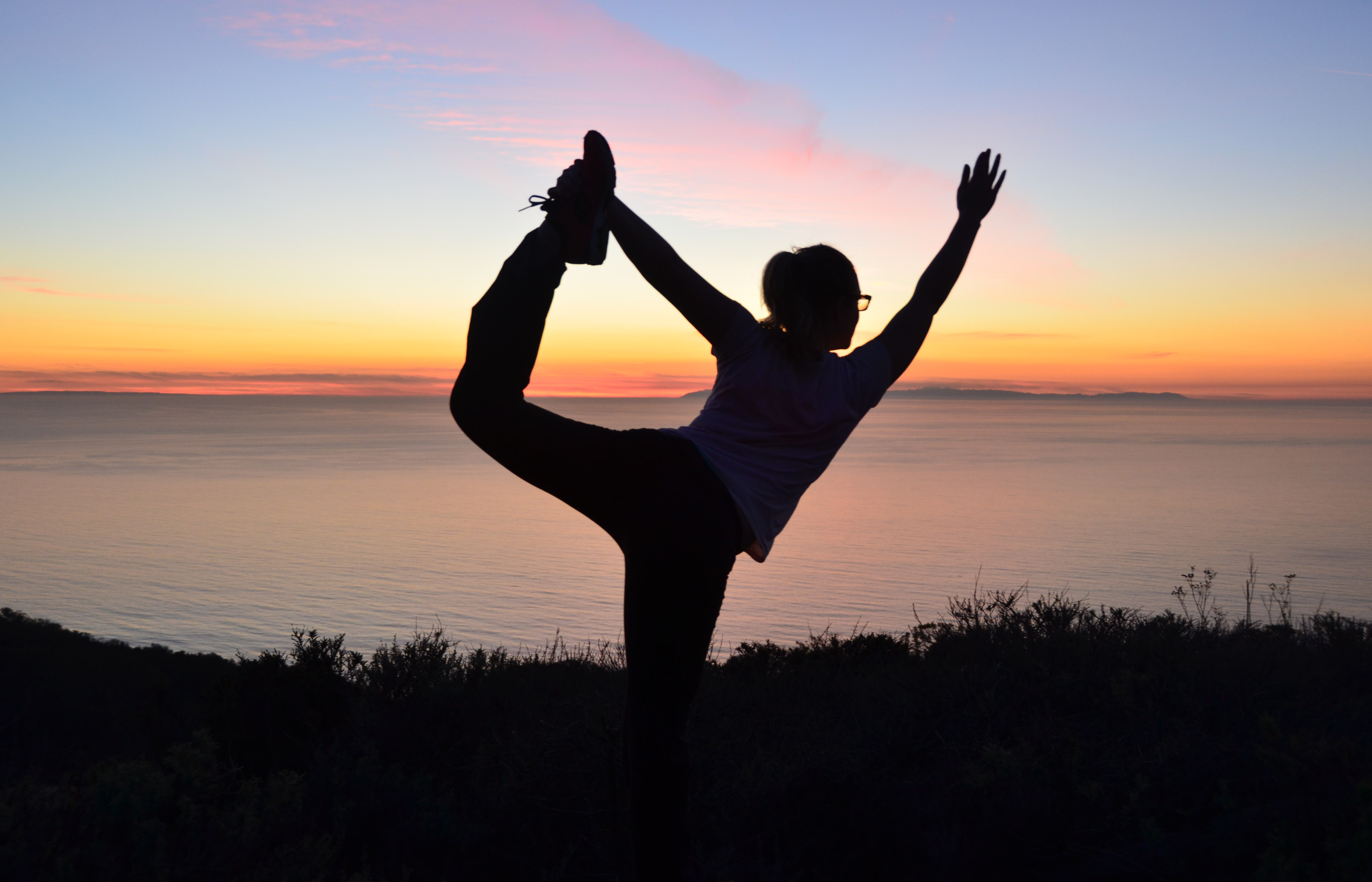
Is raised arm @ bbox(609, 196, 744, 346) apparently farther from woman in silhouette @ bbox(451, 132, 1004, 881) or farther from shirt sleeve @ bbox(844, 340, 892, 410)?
shirt sleeve @ bbox(844, 340, 892, 410)

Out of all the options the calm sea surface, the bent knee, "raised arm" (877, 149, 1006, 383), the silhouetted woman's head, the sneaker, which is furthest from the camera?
the calm sea surface

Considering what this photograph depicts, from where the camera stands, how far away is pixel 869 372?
7.67 feet

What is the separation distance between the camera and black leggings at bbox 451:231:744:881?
186 cm

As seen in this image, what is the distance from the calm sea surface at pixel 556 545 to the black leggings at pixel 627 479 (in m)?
9.80

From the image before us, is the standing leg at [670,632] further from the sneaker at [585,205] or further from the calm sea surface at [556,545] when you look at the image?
the calm sea surface at [556,545]

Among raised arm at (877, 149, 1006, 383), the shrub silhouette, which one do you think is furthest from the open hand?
the shrub silhouette

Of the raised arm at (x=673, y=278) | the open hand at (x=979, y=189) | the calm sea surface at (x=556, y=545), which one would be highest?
the open hand at (x=979, y=189)

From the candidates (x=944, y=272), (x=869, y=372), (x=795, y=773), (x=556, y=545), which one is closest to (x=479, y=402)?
(x=869, y=372)

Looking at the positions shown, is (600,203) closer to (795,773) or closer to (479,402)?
(479,402)

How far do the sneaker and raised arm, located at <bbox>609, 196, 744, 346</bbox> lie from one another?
0.05 m

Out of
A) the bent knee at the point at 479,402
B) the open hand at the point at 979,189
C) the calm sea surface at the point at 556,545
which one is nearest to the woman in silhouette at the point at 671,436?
the bent knee at the point at 479,402

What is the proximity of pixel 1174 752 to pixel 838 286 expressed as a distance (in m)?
3.30

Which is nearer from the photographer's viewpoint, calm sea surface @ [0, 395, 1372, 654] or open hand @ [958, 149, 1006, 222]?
open hand @ [958, 149, 1006, 222]

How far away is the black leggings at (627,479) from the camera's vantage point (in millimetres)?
1864
